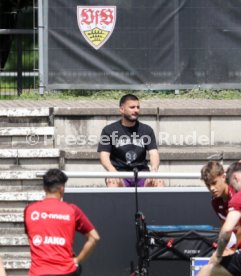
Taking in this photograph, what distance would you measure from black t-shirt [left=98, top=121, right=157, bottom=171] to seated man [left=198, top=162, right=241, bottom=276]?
2701 millimetres

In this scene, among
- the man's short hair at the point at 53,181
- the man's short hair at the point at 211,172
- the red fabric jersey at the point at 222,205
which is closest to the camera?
the man's short hair at the point at 53,181

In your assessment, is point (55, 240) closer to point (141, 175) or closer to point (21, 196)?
point (141, 175)

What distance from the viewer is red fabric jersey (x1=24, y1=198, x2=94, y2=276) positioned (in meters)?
7.88

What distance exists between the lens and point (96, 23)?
43.6ft

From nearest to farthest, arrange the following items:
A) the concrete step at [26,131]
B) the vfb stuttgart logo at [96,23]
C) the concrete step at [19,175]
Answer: the concrete step at [19,175], the concrete step at [26,131], the vfb stuttgart logo at [96,23]

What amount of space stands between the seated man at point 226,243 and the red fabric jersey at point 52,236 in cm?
119

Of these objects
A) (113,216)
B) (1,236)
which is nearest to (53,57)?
(1,236)

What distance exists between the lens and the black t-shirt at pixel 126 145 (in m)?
10.8

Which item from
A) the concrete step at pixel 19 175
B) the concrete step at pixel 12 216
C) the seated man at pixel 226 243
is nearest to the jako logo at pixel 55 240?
the seated man at pixel 226 243

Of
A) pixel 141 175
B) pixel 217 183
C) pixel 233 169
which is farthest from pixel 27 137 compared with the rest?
pixel 233 169

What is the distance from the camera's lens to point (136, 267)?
9.62 metres

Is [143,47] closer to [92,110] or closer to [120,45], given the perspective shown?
[120,45]

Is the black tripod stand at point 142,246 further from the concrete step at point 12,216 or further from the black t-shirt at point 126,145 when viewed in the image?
the concrete step at point 12,216

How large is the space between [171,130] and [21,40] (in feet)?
12.4
